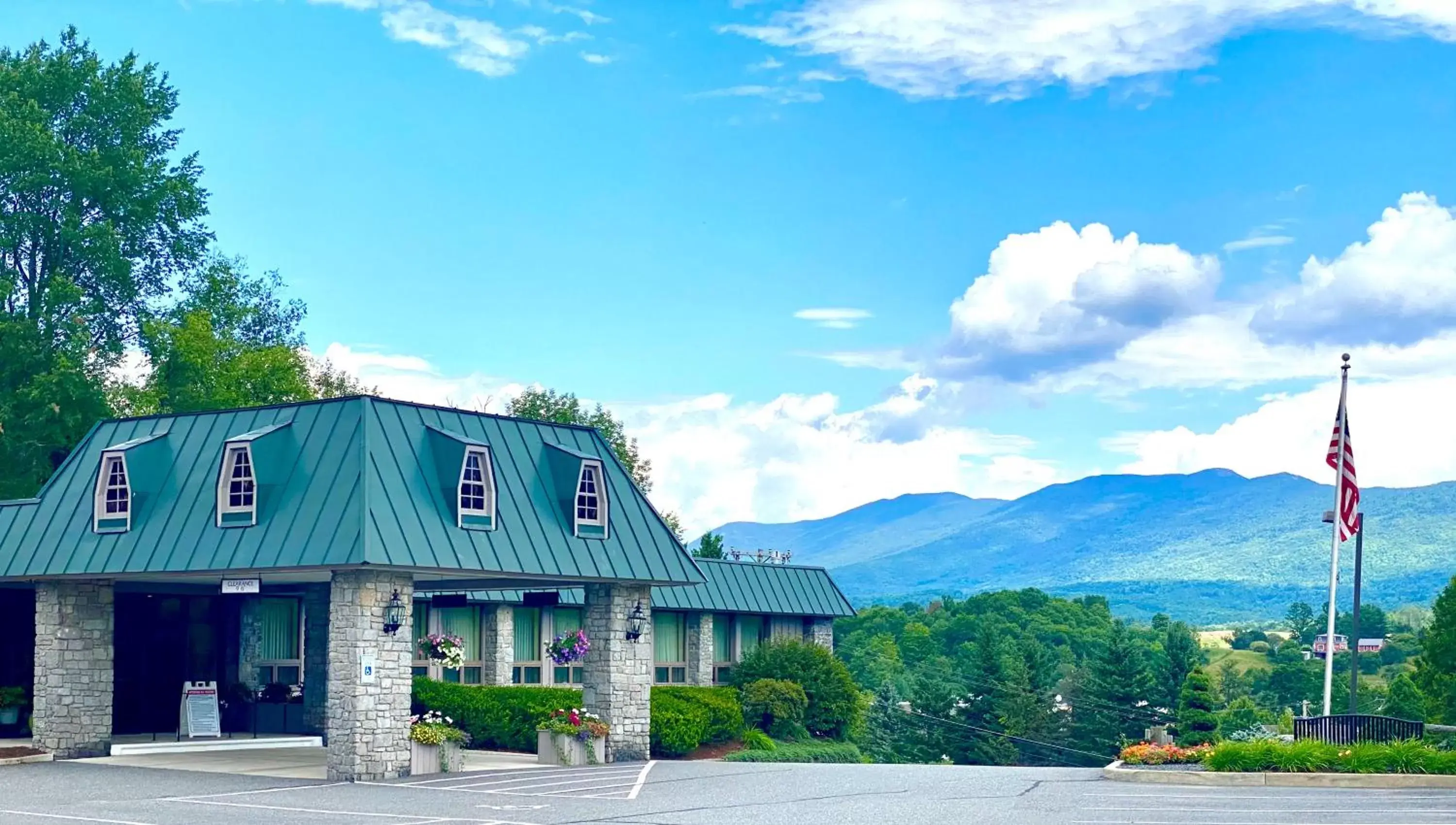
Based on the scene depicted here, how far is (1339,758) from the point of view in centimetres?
2505

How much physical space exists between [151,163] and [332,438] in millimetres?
29803

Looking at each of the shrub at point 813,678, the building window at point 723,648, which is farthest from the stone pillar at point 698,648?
the shrub at point 813,678

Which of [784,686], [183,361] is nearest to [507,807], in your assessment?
[784,686]

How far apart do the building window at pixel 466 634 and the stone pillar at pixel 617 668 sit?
36.3ft

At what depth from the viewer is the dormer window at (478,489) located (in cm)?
2814

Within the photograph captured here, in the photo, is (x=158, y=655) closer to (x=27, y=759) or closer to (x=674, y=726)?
(x=27, y=759)

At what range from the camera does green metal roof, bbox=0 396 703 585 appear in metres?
26.6

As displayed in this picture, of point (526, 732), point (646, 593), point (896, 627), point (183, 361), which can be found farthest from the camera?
point (896, 627)

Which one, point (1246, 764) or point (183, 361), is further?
point (183, 361)

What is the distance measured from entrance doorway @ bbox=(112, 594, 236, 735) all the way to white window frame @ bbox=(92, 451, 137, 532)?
5.61m

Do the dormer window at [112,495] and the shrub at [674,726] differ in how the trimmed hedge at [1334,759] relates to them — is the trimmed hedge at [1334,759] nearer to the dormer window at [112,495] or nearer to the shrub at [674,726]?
the shrub at [674,726]

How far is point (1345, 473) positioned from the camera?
2931 centimetres

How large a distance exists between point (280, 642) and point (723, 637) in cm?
1528

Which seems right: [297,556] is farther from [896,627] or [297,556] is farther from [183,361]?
[896,627]
